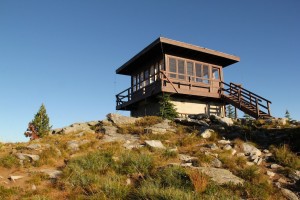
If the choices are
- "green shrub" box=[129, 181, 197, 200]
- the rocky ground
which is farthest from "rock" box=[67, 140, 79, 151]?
"green shrub" box=[129, 181, 197, 200]

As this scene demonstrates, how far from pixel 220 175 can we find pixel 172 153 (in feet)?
8.76

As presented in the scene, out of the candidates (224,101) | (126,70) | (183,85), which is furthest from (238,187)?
(126,70)

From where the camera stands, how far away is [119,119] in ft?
63.1

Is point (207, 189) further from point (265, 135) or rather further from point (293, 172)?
point (265, 135)

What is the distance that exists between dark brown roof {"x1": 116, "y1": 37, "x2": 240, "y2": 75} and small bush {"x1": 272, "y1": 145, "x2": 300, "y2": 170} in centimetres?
1327

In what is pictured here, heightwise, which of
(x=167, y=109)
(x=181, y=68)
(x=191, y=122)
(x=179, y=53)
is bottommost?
(x=191, y=122)

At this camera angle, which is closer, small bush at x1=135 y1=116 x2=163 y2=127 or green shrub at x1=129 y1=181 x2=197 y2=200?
green shrub at x1=129 y1=181 x2=197 y2=200

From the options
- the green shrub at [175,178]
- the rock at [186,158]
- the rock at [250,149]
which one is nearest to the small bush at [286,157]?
the rock at [250,149]

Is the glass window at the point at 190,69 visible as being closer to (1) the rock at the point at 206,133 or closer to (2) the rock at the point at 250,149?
(1) the rock at the point at 206,133

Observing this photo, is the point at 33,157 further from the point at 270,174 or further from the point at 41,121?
the point at 41,121

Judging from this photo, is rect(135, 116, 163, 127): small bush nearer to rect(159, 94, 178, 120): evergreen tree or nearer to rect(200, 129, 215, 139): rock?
rect(159, 94, 178, 120): evergreen tree

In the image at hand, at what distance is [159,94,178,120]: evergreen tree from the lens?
21389mm

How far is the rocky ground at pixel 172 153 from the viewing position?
342 inches

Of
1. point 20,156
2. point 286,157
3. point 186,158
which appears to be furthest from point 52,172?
point 286,157
